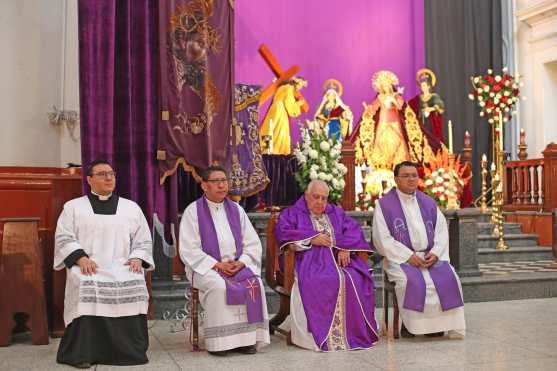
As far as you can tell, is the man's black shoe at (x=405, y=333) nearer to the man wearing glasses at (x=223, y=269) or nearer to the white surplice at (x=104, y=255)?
the man wearing glasses at (x=223, y=269)

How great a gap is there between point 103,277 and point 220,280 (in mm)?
868

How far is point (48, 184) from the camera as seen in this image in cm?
673

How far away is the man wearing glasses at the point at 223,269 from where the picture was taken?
18.2 ft

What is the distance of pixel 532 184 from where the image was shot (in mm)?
12586

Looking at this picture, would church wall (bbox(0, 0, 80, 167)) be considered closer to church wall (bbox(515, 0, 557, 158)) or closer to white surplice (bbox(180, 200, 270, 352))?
white surplice (bbox(180, 200, 270, 352))

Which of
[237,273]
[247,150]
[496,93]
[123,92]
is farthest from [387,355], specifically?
[496,93]

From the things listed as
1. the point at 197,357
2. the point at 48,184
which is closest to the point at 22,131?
the point at 48,184

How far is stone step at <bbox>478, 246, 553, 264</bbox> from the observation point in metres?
9.79

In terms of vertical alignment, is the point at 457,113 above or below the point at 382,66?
below

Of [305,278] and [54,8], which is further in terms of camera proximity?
[54,8]

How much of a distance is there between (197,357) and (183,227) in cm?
105

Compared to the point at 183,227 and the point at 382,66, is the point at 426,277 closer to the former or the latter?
the point at 183,227

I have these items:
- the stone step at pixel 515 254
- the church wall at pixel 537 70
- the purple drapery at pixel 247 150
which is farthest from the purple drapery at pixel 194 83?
the church wall at pixel 537 70

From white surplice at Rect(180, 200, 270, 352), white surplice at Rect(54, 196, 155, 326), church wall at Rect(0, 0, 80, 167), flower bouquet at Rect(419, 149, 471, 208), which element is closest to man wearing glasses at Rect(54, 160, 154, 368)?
white surplice at Rect(54, 196, 155, 326)
